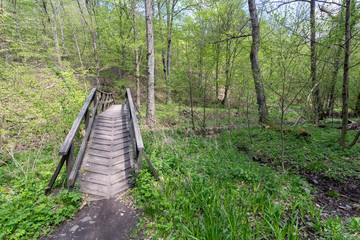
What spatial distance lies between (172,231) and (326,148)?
5343mm

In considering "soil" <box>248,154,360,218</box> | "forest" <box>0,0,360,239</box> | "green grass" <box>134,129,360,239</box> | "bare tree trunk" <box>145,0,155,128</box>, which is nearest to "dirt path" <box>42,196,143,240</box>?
"forest" <box>0,0,360,239</box>

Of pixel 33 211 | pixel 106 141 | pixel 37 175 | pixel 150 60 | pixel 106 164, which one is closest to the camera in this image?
pixel 33 211

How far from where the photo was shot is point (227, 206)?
7.81ft

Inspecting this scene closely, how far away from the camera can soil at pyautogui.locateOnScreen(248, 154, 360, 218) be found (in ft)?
8.41

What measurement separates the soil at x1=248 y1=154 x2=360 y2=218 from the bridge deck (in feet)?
11.7

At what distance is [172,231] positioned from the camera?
6.93 ft

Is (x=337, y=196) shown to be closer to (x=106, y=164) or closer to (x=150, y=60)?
(x=106, y=164)

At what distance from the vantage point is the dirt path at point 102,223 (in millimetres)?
2189

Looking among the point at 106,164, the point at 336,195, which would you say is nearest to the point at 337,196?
the point at 336,195

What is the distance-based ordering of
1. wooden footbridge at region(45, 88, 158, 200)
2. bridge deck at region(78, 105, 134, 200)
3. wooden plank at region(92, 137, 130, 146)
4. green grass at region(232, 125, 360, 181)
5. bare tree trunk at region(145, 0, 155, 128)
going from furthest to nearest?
bare tree trunk at region(145, 0, 155, 128), wooden plank at region(92, 137, 130, 146), green grass at region(232, 125, 360, 181), bridge deck at region(78, 105, 134, 200), wooden footbridge at region(45, 88, 158, 200)

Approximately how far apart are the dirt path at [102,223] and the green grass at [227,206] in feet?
0.85

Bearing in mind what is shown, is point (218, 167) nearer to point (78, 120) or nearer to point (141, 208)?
point (141, 208)

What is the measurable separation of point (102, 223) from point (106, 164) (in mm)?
1488

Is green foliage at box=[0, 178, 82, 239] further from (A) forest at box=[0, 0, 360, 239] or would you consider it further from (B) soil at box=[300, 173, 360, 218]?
(B) soil at box=[300, 173, 360, 218]
